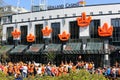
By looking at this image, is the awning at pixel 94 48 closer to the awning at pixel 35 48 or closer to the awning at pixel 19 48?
the awning at pixel 35 48

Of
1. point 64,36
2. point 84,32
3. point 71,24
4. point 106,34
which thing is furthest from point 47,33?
point 106,34

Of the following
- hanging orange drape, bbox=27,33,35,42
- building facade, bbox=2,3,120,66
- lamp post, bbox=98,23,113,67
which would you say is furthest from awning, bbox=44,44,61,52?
lamp post, bbox=98,23,113,67

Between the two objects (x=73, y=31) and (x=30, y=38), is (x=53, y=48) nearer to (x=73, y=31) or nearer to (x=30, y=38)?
(x=73, y=31)

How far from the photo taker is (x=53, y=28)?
234ft

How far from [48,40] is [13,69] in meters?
29.5

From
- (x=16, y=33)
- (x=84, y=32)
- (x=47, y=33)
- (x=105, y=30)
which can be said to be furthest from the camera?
(x=16, y=33)

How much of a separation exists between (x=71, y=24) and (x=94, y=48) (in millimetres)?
7937

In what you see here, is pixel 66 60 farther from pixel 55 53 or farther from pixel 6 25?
pixel 6 25

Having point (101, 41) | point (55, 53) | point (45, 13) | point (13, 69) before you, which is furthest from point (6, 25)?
point (13, 69)

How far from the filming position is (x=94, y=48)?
63500mm

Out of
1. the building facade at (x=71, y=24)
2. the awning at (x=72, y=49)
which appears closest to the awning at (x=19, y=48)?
the building facade at (x=71, y=24)

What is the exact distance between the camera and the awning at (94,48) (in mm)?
62688

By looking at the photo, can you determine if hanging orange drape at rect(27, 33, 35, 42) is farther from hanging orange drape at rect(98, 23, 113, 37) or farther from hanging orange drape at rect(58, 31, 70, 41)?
hanging orange drape at rect(98, 23, 113, 37)

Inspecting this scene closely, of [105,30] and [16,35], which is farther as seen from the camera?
[16,35]
